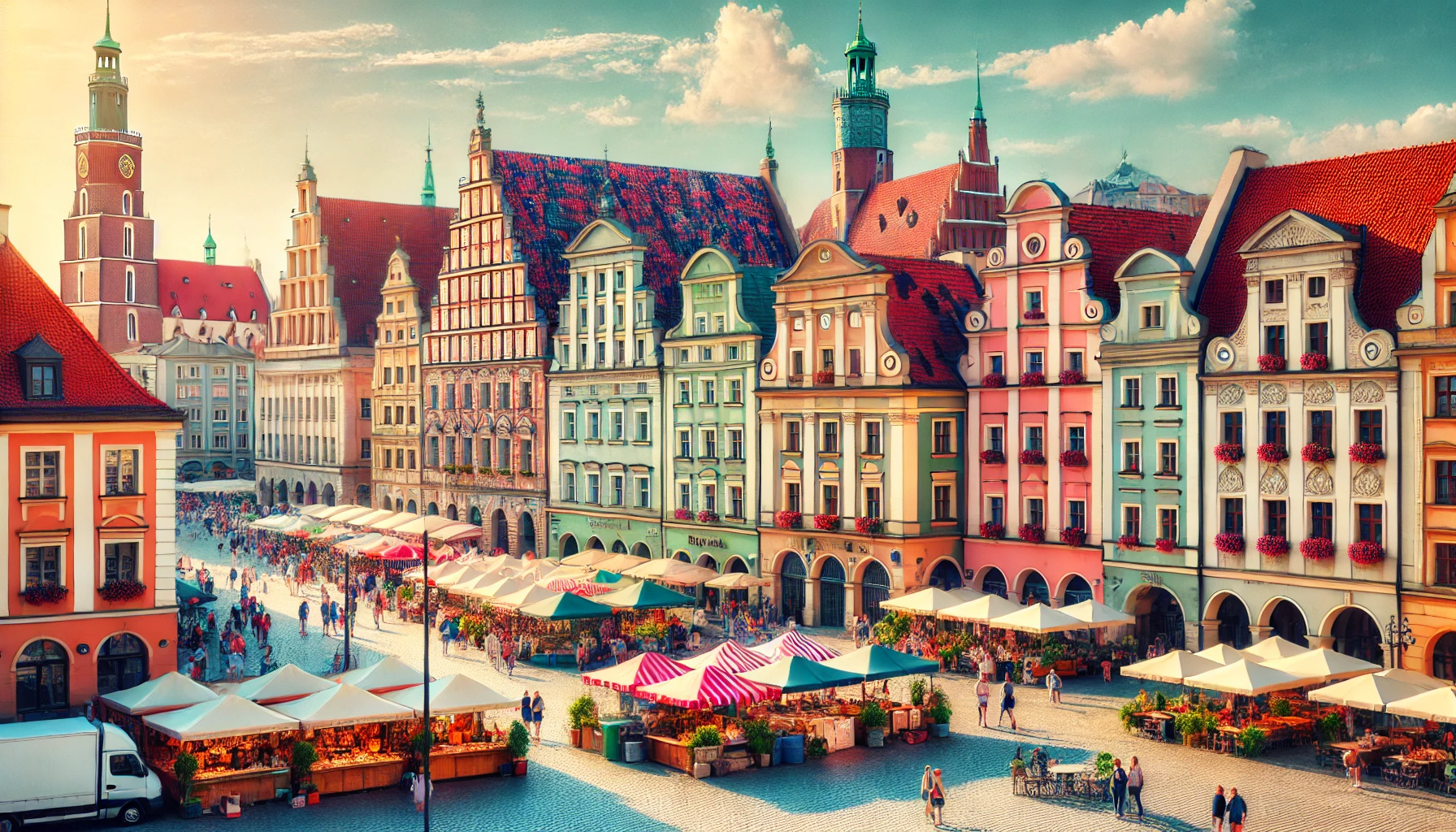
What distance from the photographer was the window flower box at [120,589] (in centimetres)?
4612

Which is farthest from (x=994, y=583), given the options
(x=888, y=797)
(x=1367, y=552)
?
(x=888, y=797)

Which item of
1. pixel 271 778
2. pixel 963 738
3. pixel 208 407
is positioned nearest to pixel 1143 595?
pixel 963 738

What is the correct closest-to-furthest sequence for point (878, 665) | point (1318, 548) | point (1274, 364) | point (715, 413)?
point (878, 665)
point (1318, 548)
point (1274, 364)
point (715, 413)

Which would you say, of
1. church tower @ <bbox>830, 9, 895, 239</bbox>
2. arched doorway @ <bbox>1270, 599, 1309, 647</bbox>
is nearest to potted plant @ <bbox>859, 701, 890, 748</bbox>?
arched doorway @ <bbox>1270, 599, 1309, 647</bbox>

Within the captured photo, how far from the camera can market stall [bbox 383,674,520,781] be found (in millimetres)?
38219

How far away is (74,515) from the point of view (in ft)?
151

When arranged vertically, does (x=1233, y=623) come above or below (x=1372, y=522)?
below

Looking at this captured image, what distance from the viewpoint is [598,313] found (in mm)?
75125

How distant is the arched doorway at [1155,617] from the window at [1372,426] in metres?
8.99

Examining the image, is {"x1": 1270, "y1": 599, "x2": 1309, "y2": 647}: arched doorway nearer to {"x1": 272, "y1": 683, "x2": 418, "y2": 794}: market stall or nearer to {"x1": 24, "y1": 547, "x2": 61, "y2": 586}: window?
{"x1": 272, "y1": 683, "x2": 418, "y2": 794}: market stall

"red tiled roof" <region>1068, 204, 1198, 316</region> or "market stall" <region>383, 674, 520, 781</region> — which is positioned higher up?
"red tiled roof" <region>1068, 204, 1198, 316</region>

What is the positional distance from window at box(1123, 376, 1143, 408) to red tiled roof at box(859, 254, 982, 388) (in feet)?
25.8

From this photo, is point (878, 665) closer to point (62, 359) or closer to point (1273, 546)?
point (1273, 546)

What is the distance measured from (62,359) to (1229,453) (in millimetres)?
36236
